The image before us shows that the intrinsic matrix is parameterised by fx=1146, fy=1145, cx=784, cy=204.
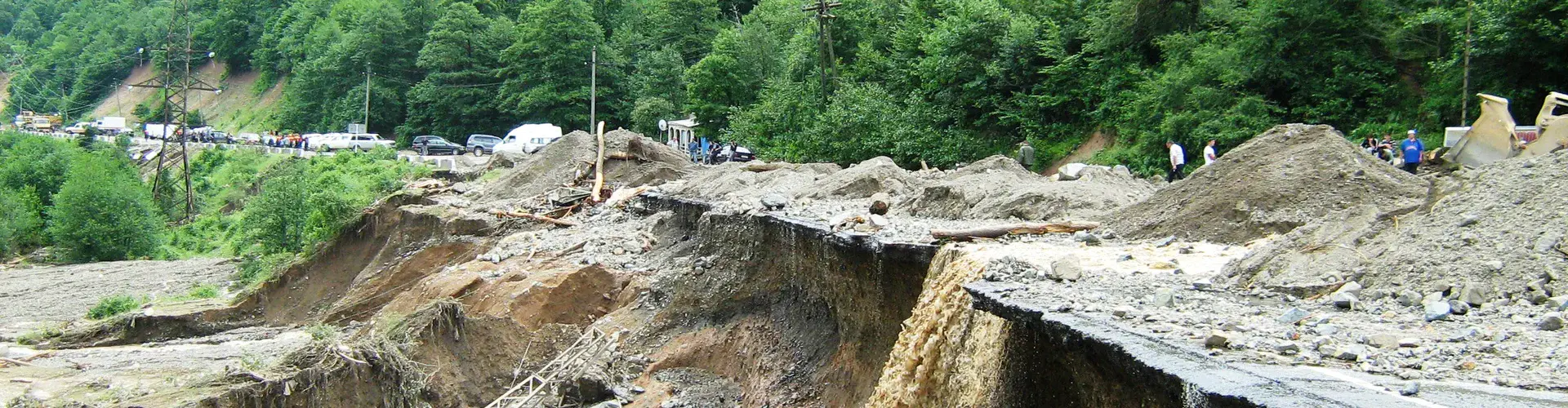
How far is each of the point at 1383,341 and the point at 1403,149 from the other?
1310cm

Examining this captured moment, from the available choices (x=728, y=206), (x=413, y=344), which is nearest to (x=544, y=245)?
(x=728, y=206)

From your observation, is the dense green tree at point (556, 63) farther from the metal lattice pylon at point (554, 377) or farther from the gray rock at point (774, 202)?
the gray rock at point (774, 202)

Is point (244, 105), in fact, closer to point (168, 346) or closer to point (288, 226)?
point (288, 226)

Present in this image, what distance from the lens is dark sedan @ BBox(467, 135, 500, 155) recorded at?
52969 millimetres

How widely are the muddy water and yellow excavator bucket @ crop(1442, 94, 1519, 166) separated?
36.5ft

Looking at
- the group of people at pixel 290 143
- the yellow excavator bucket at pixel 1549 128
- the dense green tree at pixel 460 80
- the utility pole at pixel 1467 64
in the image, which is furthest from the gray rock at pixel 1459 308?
the dense green tree at pixel 460 80

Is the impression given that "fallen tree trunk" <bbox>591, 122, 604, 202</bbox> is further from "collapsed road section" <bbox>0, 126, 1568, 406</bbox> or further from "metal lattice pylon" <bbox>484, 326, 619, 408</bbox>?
"metal lattice pylon" <bbox>484, 326, 619, 408</bbox>

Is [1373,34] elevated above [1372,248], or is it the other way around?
[1373,34]

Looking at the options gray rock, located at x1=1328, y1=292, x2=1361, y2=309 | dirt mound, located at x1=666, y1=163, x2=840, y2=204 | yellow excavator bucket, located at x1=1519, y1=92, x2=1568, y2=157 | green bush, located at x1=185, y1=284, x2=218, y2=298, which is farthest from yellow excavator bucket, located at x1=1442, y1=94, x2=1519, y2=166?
green bush, located at x1=185, y1=284, x2=218, y2=298

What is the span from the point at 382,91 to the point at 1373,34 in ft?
189

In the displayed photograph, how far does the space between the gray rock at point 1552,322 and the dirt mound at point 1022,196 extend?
22.3 feet

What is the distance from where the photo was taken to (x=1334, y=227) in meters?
8.23

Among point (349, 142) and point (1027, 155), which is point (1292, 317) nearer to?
point (1027, 155)

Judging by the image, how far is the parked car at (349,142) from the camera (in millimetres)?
54781
